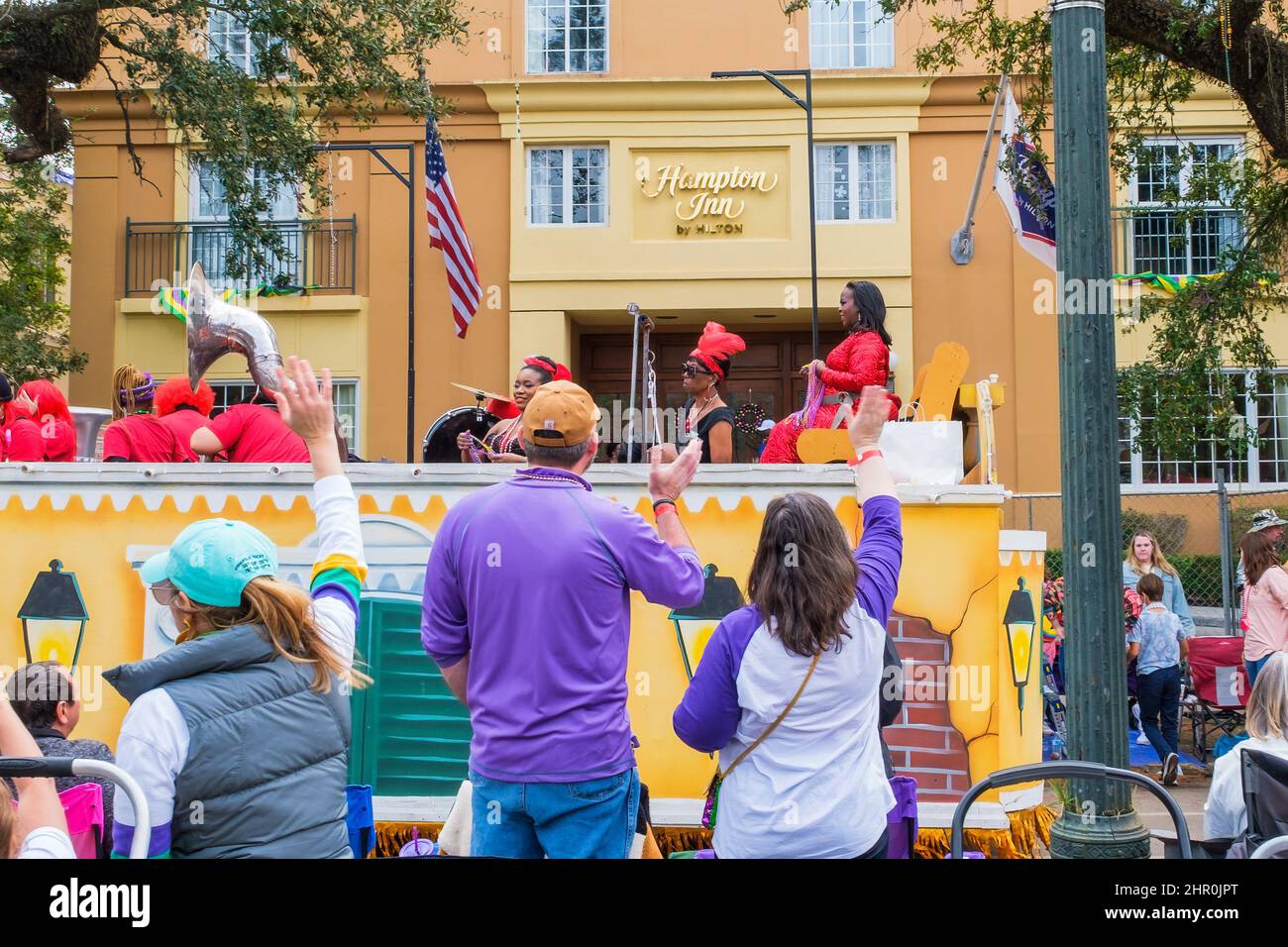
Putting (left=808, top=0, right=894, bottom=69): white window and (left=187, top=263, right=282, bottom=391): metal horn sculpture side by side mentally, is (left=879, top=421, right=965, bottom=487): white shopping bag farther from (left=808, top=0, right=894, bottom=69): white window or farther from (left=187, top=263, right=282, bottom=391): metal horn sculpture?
(left=808, top=0, right=894, bottom=69): white window

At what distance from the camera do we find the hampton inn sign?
63.1ft

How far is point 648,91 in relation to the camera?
19.4m

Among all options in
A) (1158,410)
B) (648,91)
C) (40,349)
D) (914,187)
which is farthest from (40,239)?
(1158,410)

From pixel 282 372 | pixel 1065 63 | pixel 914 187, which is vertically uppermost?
pixel 914 187

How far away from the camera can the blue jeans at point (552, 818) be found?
3.23 metres

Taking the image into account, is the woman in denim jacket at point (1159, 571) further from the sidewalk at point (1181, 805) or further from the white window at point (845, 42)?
the white window at point (845, 42)

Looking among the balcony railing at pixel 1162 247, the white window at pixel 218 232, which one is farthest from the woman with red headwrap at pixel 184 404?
the balcony railing at pixel 1162 247

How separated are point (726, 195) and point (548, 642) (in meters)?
16.9

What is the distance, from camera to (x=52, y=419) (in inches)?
273

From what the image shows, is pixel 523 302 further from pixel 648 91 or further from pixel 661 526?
pixel 661 526

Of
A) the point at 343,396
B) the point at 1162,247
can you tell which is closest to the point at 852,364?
the point at 343,396

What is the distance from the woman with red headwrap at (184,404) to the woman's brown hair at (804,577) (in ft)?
12.7

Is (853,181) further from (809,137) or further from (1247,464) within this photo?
(1247,464)

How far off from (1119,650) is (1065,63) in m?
2.09
